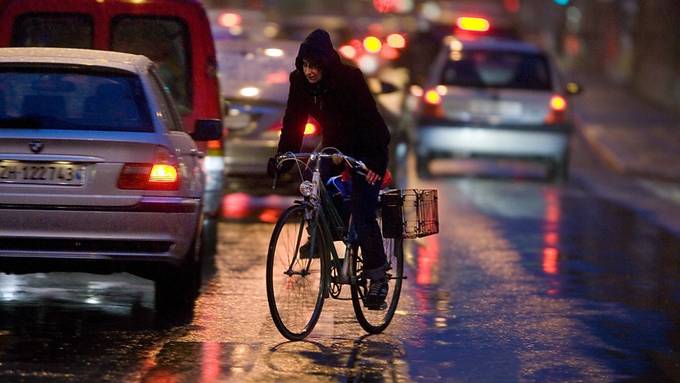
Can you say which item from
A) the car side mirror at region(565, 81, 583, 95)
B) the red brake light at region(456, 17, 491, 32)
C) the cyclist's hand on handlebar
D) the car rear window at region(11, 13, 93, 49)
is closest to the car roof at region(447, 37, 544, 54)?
the car side mirror at region(565, 81, 583, 95)

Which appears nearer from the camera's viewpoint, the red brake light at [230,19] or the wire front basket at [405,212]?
the wire front basket at [405,212]

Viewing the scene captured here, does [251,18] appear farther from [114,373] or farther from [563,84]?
[114,373]

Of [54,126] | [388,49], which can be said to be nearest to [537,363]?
[54,126]

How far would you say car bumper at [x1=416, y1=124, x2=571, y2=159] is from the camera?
2066cm

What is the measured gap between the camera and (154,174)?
31.1ft

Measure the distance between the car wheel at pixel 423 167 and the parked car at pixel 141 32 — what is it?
8674 mm

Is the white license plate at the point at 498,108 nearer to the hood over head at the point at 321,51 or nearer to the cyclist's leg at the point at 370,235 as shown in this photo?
the cyclist's leg at the point at 370,235

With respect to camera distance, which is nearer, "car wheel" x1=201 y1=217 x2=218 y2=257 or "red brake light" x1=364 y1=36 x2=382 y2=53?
"car wheel" x1=201 y1=217 x2=218 y2=257

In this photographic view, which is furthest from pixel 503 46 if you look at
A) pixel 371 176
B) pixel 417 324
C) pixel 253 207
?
pixel 371 176

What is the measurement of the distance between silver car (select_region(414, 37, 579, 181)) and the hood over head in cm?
1176

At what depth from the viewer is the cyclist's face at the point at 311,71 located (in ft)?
29.2

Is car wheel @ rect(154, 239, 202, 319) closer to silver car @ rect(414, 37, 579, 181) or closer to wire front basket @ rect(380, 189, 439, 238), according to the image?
wire front basket @ rect(380, 189, 439, 238)

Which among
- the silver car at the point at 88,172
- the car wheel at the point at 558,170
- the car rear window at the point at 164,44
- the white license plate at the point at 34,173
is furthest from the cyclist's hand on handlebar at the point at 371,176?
the car wheel at the point at 558,170

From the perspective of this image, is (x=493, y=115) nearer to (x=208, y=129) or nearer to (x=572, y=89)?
(x=572, y=89)
